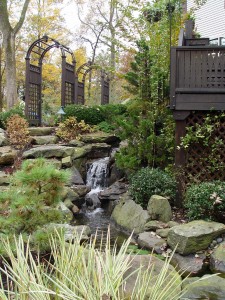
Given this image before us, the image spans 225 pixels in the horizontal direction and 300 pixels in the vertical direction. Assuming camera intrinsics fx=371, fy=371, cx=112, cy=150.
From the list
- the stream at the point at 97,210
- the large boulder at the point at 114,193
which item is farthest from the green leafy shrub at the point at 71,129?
the large boulder at the point at 114,193

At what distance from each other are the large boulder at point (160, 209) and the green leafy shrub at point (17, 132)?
495 cm

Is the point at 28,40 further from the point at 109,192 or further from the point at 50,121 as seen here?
the point at 109,192

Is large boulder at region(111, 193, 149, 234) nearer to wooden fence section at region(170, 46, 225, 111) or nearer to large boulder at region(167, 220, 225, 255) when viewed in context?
large boulder at region(167, 220, 225, 255)

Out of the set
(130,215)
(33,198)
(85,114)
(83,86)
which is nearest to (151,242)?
(130,215)

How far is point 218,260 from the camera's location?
17.7 ft

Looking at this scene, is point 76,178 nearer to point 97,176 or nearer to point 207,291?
point 97,176

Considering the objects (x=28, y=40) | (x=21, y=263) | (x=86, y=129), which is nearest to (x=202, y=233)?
(x=21, y=263)

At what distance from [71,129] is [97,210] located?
13.3 ft

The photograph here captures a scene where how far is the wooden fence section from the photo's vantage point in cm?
735

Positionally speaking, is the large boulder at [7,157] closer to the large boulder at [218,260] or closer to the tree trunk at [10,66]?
the large boulder at [218,260]

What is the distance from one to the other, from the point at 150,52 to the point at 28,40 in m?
20.8

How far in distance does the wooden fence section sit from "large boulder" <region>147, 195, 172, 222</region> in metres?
1.87

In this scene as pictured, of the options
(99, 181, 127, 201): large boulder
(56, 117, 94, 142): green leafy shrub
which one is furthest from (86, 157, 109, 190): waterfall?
(56, 117, 94, 142): green leafy shrub

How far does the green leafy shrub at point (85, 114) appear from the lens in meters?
13.2
